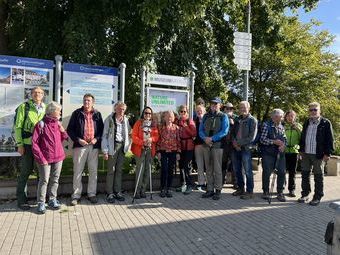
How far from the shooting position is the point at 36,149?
6.83 meters

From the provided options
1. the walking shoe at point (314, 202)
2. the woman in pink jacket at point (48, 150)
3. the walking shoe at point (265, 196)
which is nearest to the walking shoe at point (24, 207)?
the woman in pink jacket at point (48, 150)

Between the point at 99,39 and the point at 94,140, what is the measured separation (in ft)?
9.80

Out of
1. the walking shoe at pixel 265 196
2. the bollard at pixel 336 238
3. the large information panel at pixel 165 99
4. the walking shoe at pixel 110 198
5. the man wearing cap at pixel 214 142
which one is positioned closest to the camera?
the bollard at pixel 336 238

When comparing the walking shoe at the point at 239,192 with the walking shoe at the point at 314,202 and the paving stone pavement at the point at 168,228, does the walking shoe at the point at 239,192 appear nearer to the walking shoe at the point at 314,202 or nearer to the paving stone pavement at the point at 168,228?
the paving stone pavement at the point at 168,228

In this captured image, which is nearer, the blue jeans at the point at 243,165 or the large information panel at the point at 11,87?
the large information panel at the point at 11,87

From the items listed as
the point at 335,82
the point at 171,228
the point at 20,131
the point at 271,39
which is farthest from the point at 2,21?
the point at 335,82

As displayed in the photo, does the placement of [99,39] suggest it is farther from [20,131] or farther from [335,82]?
[335,82]

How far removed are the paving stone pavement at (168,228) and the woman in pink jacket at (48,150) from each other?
1.12 ft

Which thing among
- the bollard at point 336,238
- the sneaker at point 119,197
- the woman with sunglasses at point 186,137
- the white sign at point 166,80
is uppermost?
the white sign at point 166,80

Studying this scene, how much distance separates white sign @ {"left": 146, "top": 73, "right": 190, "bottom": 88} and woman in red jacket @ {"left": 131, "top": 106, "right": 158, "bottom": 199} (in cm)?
127

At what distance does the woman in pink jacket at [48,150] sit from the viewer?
6.88 m

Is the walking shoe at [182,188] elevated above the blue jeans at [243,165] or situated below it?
below

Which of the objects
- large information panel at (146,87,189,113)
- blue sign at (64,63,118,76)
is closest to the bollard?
blue sign at (64,63,118,76)

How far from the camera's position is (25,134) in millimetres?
7062
